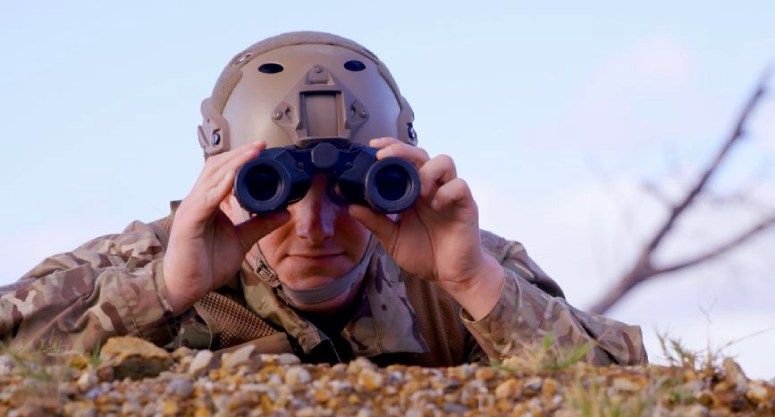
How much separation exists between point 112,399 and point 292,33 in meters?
2.64

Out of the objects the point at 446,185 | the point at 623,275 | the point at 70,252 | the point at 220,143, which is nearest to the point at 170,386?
the point at 446,185

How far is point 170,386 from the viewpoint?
9.28ft

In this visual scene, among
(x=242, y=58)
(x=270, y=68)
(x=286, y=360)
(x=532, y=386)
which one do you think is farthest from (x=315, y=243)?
(x=532, y=386)

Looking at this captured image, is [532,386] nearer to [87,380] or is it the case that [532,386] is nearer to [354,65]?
[87,380]

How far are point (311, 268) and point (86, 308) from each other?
0.82 meters

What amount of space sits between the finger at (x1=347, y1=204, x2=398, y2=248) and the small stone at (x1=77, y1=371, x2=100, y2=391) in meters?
1.45

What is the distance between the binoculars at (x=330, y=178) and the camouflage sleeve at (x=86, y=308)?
1.90ft

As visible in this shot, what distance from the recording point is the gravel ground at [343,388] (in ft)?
8.90

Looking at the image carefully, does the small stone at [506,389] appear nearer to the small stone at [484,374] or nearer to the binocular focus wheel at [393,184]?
the small stone at [484,374]

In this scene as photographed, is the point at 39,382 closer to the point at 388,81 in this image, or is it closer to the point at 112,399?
the point at 112,399

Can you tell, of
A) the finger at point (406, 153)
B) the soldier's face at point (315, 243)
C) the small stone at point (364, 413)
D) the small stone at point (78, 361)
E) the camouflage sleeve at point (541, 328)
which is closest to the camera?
the small stone at point (364, 413)

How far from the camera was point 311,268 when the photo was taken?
179 inches

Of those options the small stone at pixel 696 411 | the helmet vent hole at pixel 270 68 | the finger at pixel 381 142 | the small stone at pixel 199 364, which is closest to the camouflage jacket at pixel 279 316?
the finger at pixel 381 142

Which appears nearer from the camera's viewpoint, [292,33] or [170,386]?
[170,386]
